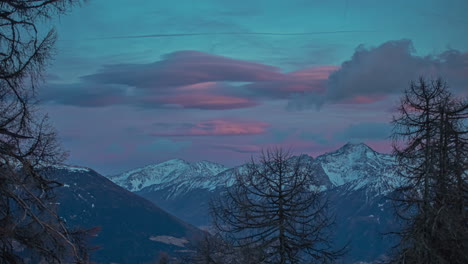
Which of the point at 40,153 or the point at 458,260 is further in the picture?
the point at 458,260

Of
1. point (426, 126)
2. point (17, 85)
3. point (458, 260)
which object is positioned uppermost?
point (426, 126)

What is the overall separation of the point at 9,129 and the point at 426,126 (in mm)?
14589

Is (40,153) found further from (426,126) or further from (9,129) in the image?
(426,126)

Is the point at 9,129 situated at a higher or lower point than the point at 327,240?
higher

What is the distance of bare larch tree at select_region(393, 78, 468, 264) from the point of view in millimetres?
15898

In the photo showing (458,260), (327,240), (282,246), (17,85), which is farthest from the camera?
(327,240)

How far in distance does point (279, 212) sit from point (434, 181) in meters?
5.54

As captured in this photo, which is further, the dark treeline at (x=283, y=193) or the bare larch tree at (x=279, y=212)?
the bare larch tree at (x=279, y=212)

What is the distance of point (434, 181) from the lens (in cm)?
1820

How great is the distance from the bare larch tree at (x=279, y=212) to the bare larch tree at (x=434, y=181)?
2978 mm

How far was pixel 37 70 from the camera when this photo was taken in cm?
970

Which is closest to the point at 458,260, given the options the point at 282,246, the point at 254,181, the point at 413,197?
the point at 413,197

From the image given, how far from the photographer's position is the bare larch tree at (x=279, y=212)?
1834 cm

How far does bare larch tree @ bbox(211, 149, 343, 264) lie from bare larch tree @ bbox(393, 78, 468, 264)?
2.98m
